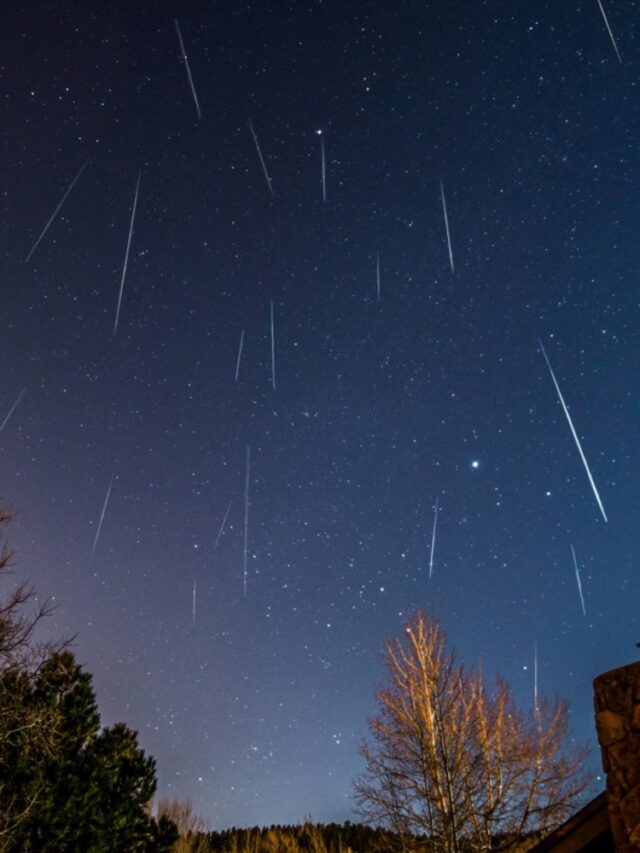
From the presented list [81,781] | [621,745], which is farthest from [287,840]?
[621,745]

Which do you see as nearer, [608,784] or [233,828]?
[608,784]

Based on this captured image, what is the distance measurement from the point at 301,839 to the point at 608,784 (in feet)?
102

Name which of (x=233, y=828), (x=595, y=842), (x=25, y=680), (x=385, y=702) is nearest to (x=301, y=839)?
(x=233, y=828)

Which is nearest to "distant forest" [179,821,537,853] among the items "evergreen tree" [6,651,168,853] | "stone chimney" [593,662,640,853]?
"evergreen tree" [6,651,168,853]

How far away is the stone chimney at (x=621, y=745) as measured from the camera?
5.21 meters

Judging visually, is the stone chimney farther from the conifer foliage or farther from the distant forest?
the distant forest

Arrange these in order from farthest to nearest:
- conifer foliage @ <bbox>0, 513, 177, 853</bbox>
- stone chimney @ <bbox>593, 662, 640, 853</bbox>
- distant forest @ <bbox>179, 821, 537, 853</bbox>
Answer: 1. distant forest @ <bbox>179, 821, 537, 853</bbox>
2. conifer foliage @ <bbox>0, 513, 177, 853</bbox>
3. stone chimney @ <bbox>593, 662, 640, 853</bbox>

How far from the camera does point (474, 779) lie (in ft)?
50.9

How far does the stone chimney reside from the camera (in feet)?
17.1

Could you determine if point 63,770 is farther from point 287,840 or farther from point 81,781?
point 287,840

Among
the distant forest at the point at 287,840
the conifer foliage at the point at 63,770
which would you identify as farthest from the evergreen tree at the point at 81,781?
the distant forest at the point at 287,840

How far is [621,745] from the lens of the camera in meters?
5.41

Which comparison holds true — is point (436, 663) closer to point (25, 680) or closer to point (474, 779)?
point (474, 779)

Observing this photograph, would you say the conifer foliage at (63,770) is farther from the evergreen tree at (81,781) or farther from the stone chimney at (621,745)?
the stone chimney at (621,745)
